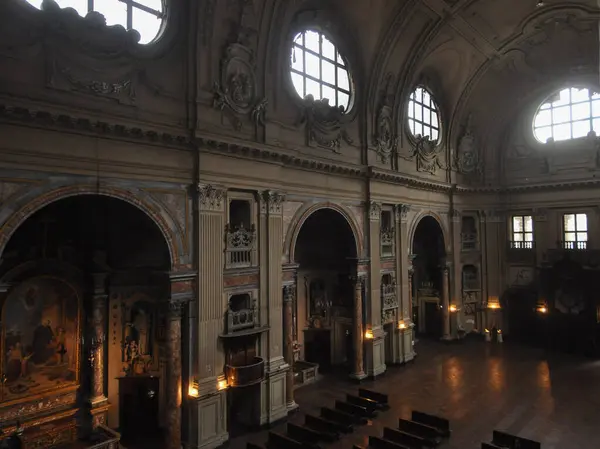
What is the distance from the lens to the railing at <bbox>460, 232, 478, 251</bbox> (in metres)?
26.9

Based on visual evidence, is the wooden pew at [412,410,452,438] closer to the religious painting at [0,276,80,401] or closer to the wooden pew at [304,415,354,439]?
the wooden pew at [304,415,354,439]

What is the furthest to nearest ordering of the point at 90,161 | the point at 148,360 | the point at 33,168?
the point at 148,360 → the point at 90,161 → the point at 33,168

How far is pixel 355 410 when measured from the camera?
15.1 metres

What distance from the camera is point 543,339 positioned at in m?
25.3

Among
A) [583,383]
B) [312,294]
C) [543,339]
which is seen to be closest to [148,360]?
[312,294]

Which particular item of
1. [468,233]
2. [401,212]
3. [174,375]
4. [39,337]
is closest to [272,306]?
[174,375]

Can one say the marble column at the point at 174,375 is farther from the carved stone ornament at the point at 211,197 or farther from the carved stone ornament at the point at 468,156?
the carved stone ornament at the point at 468,156

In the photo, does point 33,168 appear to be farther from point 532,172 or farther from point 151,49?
point 532,172

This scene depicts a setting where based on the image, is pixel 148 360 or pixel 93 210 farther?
pixel 148 360

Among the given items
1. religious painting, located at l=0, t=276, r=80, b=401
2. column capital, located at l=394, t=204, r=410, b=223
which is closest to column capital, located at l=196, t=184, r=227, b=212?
religious painting, located at l=0, t=276, r=80, b=401

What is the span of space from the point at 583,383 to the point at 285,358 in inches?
519

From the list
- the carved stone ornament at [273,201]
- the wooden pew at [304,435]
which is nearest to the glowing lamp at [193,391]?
the wooden pew at [304,435]

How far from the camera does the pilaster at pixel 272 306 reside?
48.3ft

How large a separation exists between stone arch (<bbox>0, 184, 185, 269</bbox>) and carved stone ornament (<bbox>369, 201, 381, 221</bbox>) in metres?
9.40
